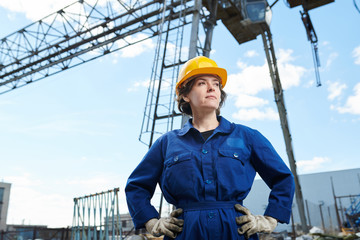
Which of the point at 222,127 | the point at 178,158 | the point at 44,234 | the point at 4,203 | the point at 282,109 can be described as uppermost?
the point at 282,109

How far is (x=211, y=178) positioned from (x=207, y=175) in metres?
0.03

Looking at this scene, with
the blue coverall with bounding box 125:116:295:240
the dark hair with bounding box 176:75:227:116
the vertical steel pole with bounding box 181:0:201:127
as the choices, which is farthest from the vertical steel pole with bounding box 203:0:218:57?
the blue coverall with bounding box 125:116:295:240

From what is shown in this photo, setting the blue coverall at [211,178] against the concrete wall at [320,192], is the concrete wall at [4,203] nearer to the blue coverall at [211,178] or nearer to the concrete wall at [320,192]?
the concrete wall at [320,192]

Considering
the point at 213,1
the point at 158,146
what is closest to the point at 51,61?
the point at 213,1

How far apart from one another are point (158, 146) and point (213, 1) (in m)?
8.85

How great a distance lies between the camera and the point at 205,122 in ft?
6.75

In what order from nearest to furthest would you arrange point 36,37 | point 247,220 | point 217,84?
point 247,220
point 217,84
point 36,37

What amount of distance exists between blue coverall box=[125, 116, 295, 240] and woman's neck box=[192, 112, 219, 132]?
59 millimetres

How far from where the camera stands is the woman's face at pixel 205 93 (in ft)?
6.50

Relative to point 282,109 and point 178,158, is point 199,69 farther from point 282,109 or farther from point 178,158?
point 282,109

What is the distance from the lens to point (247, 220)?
1.64 metres

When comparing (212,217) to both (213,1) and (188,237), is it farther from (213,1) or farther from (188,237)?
(213,1)

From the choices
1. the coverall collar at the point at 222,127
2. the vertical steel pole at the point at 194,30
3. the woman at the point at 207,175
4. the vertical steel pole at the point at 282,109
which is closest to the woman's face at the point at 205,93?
the woman at the point at 207,175

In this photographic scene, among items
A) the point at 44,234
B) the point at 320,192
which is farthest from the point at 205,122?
the point at 320,192
